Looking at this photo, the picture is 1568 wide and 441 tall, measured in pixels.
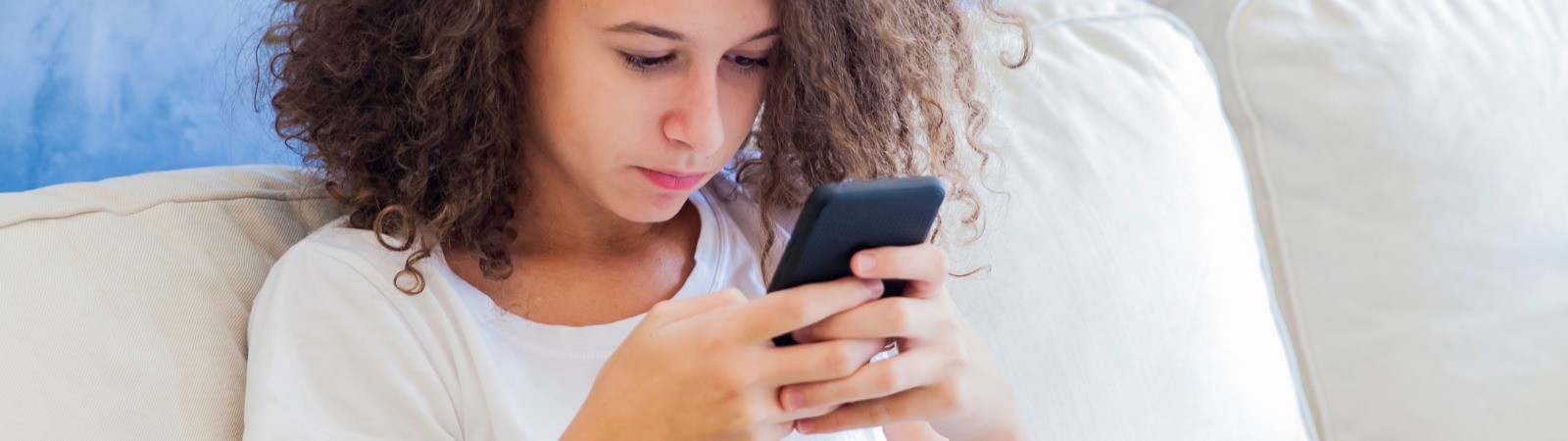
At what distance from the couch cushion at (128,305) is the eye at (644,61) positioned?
0.32 meters

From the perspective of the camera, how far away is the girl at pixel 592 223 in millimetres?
792

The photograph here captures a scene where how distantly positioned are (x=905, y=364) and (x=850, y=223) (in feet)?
0.36

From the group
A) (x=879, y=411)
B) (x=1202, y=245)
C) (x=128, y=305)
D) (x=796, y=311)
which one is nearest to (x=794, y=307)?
(x=796, y=311)

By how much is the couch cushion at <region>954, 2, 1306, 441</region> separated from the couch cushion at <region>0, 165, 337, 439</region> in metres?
0.57

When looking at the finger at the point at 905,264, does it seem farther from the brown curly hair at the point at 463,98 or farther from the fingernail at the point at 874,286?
the brown curly hair at the point at 463,98

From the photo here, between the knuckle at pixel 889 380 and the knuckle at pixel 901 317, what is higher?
the knuckle at pixel 901 317

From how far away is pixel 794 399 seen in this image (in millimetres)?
783

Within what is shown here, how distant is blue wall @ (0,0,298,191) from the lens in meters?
0.98

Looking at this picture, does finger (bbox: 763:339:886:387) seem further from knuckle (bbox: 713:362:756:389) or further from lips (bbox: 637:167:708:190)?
lips (bbox: 637:167:708:190)

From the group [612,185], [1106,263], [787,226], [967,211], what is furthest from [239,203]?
[1106,263]

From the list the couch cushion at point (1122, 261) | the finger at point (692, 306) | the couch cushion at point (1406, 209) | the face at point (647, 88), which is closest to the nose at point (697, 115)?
the face at point (647, 88)

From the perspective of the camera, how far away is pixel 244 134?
1.15m

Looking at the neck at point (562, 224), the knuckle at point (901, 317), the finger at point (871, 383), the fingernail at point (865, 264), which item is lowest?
the neck at point (562, 224)

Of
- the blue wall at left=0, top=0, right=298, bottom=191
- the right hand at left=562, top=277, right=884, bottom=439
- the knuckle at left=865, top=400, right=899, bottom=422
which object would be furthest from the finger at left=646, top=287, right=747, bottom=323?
the blue wall at left=0, top=0, right=298, bottom=191
